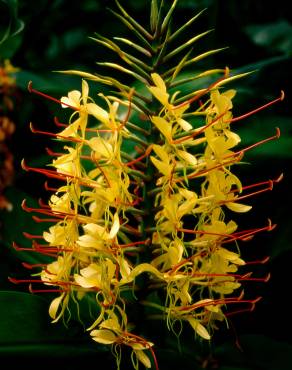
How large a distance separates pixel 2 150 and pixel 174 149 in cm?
82

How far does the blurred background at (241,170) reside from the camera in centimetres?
105

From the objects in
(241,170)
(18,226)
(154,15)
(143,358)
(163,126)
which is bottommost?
(143,358)

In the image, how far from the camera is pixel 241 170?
1411mm

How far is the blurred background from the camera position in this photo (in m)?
1.05

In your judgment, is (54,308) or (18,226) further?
(18,226)

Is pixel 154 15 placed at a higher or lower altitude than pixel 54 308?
higher

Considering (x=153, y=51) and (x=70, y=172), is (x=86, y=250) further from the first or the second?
(x=153, y=51)

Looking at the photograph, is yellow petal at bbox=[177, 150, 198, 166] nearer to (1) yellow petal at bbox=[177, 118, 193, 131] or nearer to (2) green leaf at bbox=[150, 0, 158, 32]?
(1) yellow petal at bbox=[177, 118, 193, 131]

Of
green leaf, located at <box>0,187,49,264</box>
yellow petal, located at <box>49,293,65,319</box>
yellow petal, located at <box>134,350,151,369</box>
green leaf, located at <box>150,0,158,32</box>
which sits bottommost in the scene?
yellow petal, located at <box>134,350,151,369</box>

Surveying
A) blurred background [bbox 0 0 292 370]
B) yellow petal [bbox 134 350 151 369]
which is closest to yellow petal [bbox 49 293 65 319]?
blurred background [bbox 0 0 292 370]

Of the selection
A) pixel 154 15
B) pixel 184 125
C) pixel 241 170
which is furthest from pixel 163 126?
pixel 241 170

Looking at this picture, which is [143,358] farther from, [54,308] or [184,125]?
[184,125]

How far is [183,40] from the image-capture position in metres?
2.28

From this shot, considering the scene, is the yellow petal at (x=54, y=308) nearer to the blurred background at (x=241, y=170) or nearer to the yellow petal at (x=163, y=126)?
the blurred background at (x=241, y=170)
